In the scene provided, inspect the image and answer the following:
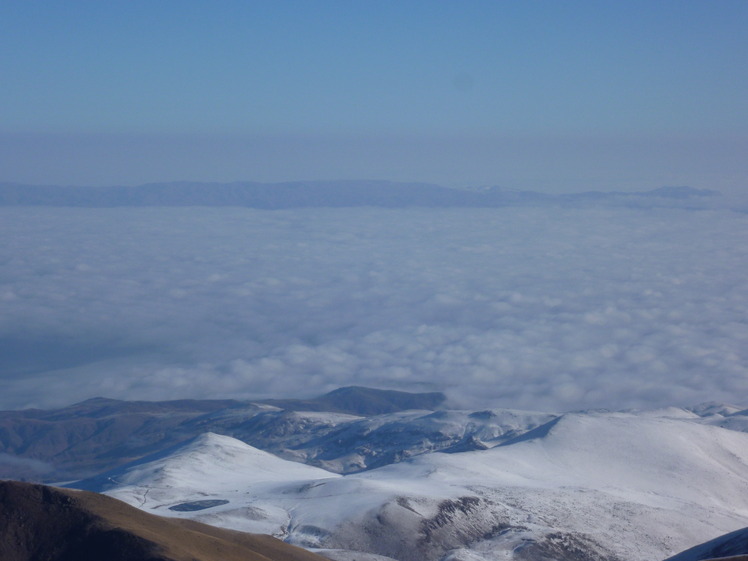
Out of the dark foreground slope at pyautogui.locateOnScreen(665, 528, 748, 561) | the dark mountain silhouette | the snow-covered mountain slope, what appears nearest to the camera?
the dark foreground slope at pyautogui.locateOnScreen(665, 528, 748, 561)

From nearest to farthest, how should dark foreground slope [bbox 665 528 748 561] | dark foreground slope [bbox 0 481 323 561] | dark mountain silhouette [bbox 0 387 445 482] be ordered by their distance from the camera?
dark foreground slope [bbox 0 481 323 561], dark foreground slope [bbox 665 528 748 561], dark mountain silhouette [bbox 0 387 445 482]

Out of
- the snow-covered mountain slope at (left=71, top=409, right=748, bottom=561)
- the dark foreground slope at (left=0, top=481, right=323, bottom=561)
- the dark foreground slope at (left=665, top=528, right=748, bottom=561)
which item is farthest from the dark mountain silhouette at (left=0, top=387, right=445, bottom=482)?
the dark foreground slope at (left=0, top=481, right=323, bottom=561)

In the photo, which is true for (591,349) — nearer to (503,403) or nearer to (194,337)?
(503,403)

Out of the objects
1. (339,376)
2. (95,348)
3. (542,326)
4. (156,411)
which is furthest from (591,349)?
A: (95,348)

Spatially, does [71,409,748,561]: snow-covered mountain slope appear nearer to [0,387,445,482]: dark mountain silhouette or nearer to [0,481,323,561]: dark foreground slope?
[0,481,323,561]: dark foreground slope

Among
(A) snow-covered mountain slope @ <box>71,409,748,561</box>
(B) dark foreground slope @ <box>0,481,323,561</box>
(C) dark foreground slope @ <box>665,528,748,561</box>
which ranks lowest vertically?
(A) snow-covered mountain slope @ <box>71,409,748,561</box>

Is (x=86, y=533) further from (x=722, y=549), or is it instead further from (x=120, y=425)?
(x=120, y=425)

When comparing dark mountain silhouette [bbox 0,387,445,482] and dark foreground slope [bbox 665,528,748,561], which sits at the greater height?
dark foreground slope [bbox 665,528,748,561]
